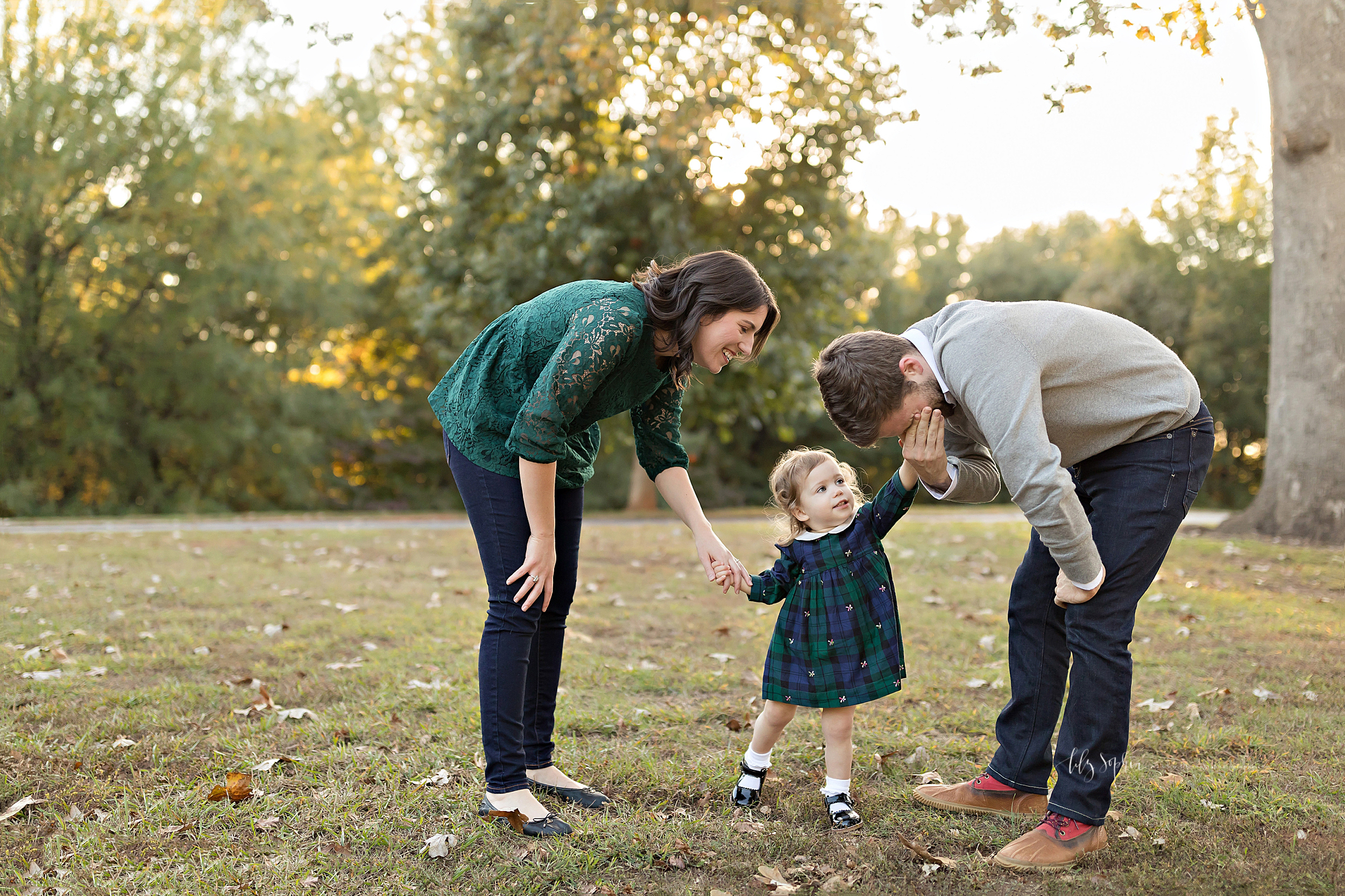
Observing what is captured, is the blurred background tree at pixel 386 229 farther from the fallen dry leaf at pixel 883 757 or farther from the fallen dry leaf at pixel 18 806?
the fallen dry leaf at pixel 18 806

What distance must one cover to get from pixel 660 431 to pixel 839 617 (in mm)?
910

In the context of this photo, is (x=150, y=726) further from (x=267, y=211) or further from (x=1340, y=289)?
(x=267, y=211)

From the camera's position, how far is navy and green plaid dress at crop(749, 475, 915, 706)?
3186 millimetres

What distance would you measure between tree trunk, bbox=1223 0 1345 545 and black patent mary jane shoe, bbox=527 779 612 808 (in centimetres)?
866

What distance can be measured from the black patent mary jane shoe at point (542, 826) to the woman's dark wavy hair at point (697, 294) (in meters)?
1.55

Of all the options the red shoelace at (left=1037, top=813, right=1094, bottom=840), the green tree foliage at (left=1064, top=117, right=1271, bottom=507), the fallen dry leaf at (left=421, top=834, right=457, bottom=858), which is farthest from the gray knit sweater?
the green tree foliage at (left=1064, top=117, right=1271, bottom=507)

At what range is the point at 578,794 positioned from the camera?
11.0ft

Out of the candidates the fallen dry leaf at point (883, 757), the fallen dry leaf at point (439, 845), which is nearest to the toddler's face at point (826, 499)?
the fallen dry leaf at point (883, 757)

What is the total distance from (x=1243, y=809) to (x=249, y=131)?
20842mm

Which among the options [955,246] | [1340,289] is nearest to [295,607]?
[1340,289]

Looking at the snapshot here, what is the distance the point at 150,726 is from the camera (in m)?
4.02

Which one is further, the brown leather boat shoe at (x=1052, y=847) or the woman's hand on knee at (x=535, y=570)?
the woman's hand on knee at (x=535, y=570)

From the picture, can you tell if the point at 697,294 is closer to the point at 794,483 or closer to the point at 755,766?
the point at 794,483

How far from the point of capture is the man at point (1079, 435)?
2.65 meters
